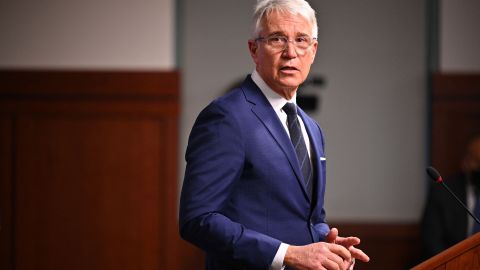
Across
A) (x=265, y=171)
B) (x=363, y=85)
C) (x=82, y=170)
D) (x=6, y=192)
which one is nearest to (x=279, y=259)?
(x=265, y=171)

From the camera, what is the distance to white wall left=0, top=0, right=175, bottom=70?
13.3ft

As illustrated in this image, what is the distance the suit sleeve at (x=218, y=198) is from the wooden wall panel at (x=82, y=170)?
8.71 ft

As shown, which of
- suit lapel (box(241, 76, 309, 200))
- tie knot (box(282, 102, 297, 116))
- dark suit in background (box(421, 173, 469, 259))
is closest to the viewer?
suit lapel (box(241, 76, 309, 200))

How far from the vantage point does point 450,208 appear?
358 centimetres

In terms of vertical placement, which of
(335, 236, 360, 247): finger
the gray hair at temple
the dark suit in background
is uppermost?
the gray hair at temple

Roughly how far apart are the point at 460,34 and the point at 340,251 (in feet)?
9.86

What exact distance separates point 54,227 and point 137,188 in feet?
1.72

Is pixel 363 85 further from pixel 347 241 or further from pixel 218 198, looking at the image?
pixel 218 198

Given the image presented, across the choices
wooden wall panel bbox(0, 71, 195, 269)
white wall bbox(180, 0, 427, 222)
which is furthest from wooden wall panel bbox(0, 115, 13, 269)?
white wall bbox(180, 0, 427, 222)

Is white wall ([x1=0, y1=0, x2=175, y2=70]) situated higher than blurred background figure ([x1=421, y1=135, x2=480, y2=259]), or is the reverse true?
white wall ([x1=0, y1=0, x2=175, y2=70])

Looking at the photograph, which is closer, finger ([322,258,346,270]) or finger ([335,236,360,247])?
finger ([322,258,346,270])

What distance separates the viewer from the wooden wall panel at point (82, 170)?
408 centimetres

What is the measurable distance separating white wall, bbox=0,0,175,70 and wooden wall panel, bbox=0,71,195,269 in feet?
0.27

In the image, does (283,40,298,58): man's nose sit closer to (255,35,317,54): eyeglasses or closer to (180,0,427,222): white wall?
(255,35,317,54): eyeglasses
